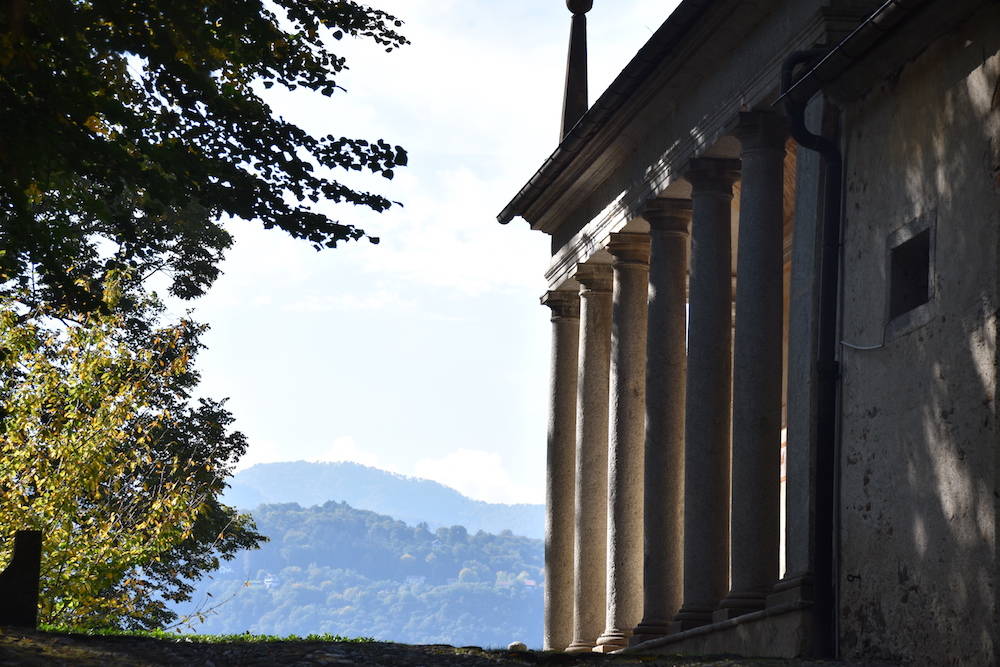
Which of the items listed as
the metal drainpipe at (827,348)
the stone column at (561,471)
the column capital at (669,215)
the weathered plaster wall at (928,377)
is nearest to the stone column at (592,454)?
the stone column at (561,471)

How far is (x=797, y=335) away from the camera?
20.2 meters

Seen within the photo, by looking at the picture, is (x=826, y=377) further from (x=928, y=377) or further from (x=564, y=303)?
(x=564, y=303)

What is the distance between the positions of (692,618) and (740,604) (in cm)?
239

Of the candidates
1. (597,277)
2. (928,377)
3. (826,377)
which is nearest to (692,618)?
(826,377)

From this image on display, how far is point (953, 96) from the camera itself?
667 inches

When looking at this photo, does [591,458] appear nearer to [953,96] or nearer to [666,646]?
[666,646]

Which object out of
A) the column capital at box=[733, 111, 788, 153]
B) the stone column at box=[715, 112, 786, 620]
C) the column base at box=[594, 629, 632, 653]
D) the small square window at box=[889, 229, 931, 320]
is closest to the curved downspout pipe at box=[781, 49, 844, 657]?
the small square window at box=[889, 229, 931, 320]

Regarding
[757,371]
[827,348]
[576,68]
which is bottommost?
[827,348]

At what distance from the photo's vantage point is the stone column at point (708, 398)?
24.2 m

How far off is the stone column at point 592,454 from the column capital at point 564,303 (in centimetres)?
188

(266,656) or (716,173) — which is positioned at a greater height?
(716,173)

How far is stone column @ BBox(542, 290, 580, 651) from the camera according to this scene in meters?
33.6

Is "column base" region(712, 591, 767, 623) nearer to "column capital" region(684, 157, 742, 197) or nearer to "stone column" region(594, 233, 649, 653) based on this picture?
"stone column" region(594, 233, 649, 653)

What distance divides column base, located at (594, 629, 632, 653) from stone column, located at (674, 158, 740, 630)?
3966 millimetres
